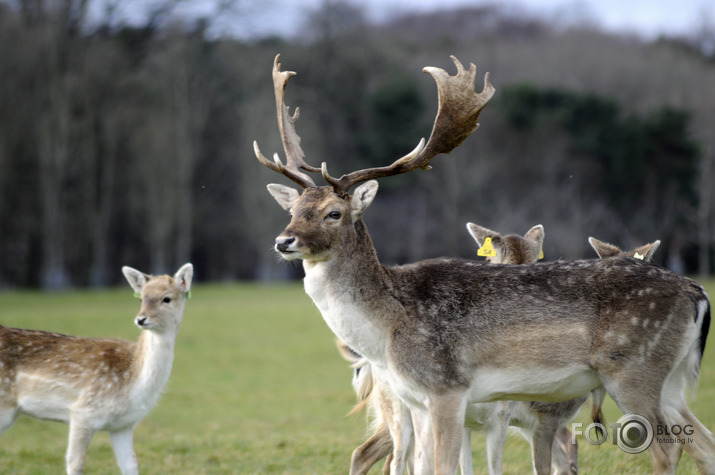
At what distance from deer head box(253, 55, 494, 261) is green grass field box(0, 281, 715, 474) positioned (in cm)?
284

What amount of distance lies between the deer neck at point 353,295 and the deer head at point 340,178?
0.40 ft

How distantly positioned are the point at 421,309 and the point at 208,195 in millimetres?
36374

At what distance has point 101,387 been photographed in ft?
23.1

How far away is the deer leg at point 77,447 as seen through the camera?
6.73 metres

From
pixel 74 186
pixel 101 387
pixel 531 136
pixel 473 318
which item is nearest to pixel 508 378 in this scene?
pixel 473 318

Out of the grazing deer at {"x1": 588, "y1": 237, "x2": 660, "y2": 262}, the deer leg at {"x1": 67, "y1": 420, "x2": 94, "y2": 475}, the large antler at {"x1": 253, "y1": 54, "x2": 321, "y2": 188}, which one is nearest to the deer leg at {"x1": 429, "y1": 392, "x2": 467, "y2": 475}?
the large antler at {"x1": 253, "y1": 54, "x2": 321, "y2": 188}

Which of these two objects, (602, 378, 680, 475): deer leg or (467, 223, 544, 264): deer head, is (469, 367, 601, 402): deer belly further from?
(467, 223, 544, 264): deer head

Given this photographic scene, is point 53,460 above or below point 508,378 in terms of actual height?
below

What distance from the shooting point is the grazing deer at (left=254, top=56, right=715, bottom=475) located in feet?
17.3

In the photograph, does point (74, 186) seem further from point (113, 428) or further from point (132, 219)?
point (113, 428)

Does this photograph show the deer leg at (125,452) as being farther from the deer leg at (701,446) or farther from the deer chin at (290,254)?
the deer leg at (701,446)

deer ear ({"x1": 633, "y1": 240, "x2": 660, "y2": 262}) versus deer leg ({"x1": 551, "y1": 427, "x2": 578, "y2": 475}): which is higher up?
deer ear ({"x1": 633, "y1": 240, "x2": 660, "y2": 262})

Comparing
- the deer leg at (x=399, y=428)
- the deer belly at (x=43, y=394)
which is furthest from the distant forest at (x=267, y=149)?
the deer leg at (x=399, y=428)

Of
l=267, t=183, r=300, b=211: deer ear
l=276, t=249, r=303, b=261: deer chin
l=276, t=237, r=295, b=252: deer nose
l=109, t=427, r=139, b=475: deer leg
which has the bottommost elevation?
l=109, t=427, r=139, b=475: deer leg
